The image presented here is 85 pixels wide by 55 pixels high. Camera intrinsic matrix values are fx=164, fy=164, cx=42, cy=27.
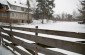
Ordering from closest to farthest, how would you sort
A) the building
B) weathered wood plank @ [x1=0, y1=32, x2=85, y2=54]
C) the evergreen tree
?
weathered wood plank @ [x1=0, y1=32, x2=85, y2=54] → the building → the evergreen tree

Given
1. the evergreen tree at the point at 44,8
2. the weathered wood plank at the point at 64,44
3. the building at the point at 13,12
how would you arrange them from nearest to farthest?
the weathered wood plank at the point at 64,44 < the building at the point at 13,12 < the evergreen tree at the point at 44,8

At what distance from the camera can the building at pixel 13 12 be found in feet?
182

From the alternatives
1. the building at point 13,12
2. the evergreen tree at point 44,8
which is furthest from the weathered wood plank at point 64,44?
the evergreen tree at point 44,8

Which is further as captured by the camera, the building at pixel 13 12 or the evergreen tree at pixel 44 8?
the evergreen tree at pixel 44 8

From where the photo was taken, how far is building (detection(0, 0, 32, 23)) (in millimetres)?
55469

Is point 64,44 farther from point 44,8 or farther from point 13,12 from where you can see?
point 44,8

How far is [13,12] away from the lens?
193 feet

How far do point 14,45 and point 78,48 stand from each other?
4.49 m

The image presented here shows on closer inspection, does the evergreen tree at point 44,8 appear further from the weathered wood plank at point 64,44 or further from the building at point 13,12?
the weathered wood plank at point 64,44

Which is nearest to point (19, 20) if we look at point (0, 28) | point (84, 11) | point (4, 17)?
point (4, 17)

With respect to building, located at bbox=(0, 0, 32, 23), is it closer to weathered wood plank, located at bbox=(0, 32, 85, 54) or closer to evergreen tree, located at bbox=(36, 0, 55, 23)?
evergreen tree, located at bbox=(36, 0, 55, 23)

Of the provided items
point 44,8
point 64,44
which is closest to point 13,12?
point 44,8

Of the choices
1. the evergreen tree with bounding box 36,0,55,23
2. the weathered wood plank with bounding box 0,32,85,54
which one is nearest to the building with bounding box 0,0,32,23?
the evergreen tree with bounding box 36,0,55,23

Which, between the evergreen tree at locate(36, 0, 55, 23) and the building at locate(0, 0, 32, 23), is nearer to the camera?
the building at locate(0, 0, 32, 23)
